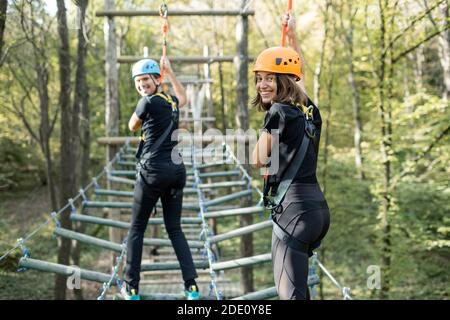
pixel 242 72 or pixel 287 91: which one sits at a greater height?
pixel 242 72

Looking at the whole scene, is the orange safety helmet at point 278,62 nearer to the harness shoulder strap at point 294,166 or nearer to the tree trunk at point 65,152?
the harness shoulder strap at point 294,166

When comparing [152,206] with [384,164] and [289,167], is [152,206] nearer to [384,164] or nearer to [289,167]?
[289,167]

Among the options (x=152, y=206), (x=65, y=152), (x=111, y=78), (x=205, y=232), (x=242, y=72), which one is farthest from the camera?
(x=65, y=152)

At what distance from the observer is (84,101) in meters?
11.0

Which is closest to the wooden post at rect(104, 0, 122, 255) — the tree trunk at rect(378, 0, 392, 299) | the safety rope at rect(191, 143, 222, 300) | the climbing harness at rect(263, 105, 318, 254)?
the safety rope at rect(191, 143, 222, 300)

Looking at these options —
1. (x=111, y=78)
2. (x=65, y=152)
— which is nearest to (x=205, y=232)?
(x=111, y=78)

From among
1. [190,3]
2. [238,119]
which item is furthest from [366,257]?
[190,3]

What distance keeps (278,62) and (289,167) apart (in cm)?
42

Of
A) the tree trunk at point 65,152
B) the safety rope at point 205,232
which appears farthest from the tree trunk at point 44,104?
the safety rope at point 205,232

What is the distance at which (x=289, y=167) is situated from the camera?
6.41ft

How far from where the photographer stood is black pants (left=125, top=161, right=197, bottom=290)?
3127 mm

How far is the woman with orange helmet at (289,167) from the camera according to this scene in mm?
1922

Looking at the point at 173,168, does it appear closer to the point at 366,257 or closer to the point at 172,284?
the point at 172,284

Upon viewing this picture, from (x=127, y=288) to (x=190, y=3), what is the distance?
12.2 metres
